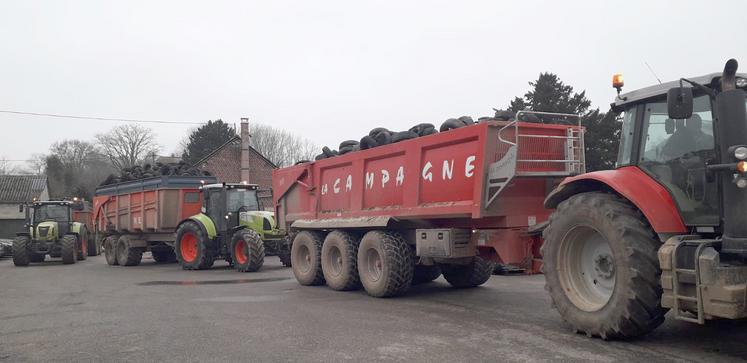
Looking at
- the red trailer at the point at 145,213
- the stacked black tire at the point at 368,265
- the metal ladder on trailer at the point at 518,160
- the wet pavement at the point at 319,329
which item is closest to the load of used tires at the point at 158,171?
the red trailer at the point at 145,213

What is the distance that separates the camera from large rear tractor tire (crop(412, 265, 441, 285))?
424 inches

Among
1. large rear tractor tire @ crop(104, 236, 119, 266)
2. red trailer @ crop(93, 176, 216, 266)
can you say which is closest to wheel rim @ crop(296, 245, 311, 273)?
red trailer @ crop(93, 176, 216, 266)

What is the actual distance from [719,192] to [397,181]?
496 cm

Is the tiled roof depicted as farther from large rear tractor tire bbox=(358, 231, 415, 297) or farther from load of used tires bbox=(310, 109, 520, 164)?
large rear tractor tire bbox=(358, 231, 415, 297)

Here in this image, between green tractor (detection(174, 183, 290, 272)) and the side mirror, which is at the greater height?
the side mirror

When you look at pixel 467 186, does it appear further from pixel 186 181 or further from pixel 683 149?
pixel 186 181

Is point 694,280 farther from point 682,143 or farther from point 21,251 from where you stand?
point 21,251

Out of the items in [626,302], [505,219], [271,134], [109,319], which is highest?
[271,134]

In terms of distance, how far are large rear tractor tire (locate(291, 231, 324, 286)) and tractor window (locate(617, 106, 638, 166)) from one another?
6391 millimetres

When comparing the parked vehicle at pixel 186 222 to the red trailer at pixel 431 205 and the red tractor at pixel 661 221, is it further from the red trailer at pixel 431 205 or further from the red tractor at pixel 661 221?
the red tractor at pixel 661 221

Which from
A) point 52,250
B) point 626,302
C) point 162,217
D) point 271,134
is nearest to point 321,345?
point 626,302

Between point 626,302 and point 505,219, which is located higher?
point 505,219

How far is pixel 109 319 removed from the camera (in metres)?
7.89

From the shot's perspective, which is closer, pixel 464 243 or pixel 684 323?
pixel 684 323
